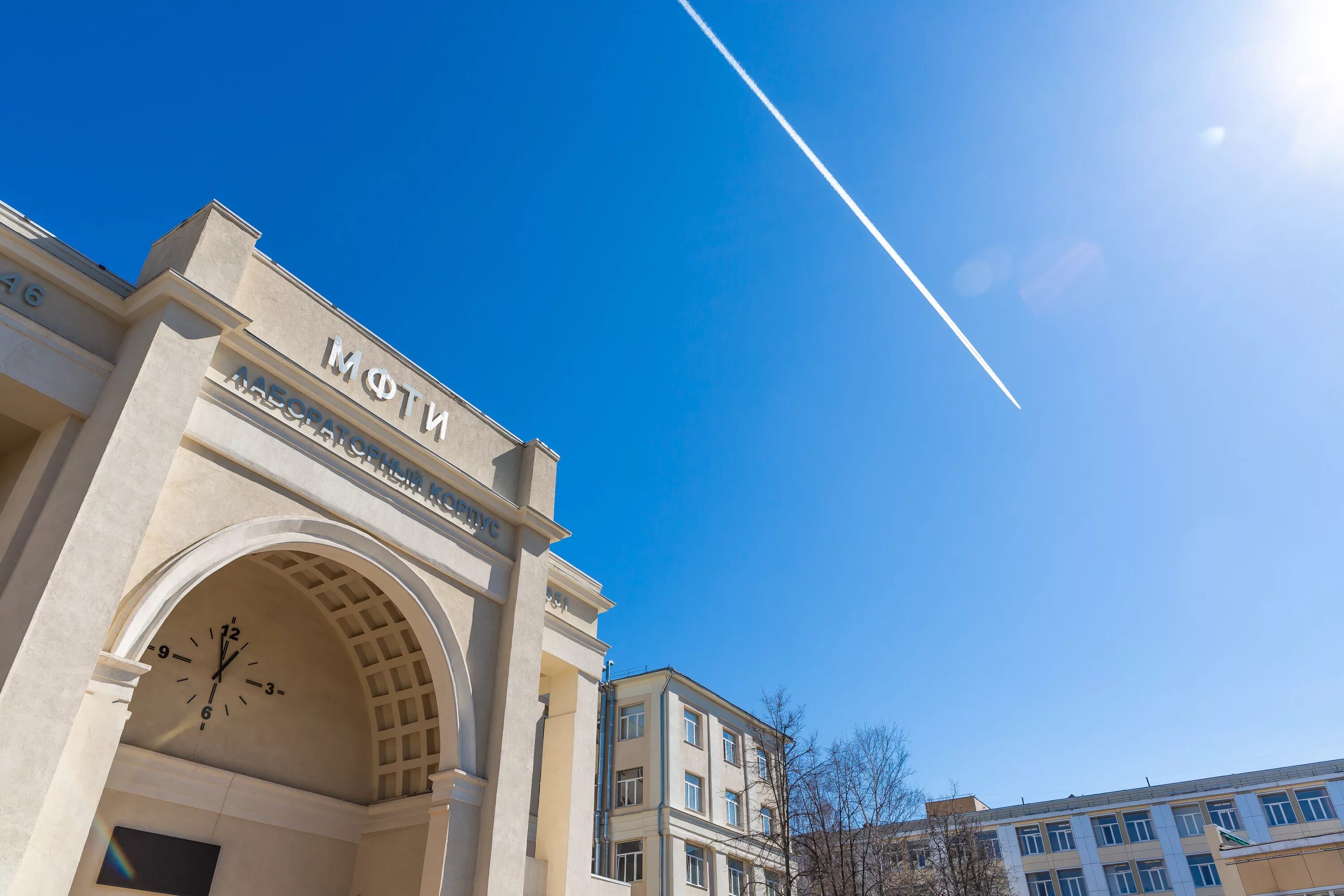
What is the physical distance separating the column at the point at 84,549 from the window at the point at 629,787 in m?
23.8

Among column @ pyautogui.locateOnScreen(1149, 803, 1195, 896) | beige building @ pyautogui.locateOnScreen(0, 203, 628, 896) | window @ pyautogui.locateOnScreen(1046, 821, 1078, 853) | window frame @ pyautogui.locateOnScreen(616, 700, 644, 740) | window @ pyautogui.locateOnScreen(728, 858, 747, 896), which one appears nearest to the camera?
beige building @ pyautogui.locateOnScreen(0, 203, 628, 896)

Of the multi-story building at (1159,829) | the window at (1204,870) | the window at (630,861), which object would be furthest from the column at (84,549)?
the window at (1204,870)

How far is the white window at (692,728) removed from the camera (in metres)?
32.1

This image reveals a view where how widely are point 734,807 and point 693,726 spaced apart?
369cm

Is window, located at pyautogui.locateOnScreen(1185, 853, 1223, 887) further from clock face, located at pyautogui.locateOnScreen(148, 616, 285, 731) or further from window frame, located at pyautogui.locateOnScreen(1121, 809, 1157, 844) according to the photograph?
clock face, located at pyautogui.locateOnScreen(148, 616, 285, 731)

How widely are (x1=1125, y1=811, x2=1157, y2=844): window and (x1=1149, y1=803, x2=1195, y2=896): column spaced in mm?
289

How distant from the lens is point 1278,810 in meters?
46.5

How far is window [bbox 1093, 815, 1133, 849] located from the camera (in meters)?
48.9

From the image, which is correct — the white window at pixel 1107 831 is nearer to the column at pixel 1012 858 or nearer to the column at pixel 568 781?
the column at pixel 1012 858

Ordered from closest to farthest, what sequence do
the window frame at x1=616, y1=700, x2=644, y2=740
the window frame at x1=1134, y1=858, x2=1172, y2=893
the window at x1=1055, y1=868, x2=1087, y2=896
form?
the window frame at x1=616, y1=700, x2=644, y2=740, the window frame at x1=1134, y1=858, x2=1172, y2=893, the window at x1=1055, y1=868, x2=1087, y2=896

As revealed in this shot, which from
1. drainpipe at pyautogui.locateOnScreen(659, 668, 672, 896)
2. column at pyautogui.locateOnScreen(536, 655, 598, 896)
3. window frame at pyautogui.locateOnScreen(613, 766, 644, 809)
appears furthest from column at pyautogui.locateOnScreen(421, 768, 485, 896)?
window frame at pyautogui.locateOnScreen(613, 766, 644, 809)

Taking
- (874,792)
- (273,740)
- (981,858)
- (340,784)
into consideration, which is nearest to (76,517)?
(273,740)

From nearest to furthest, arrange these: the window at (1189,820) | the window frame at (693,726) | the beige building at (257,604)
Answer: the beige building at (257,604) < the window frame at (693,726) < the window at (1189,820)

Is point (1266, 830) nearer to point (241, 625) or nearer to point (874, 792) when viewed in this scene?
point (874, 792)
